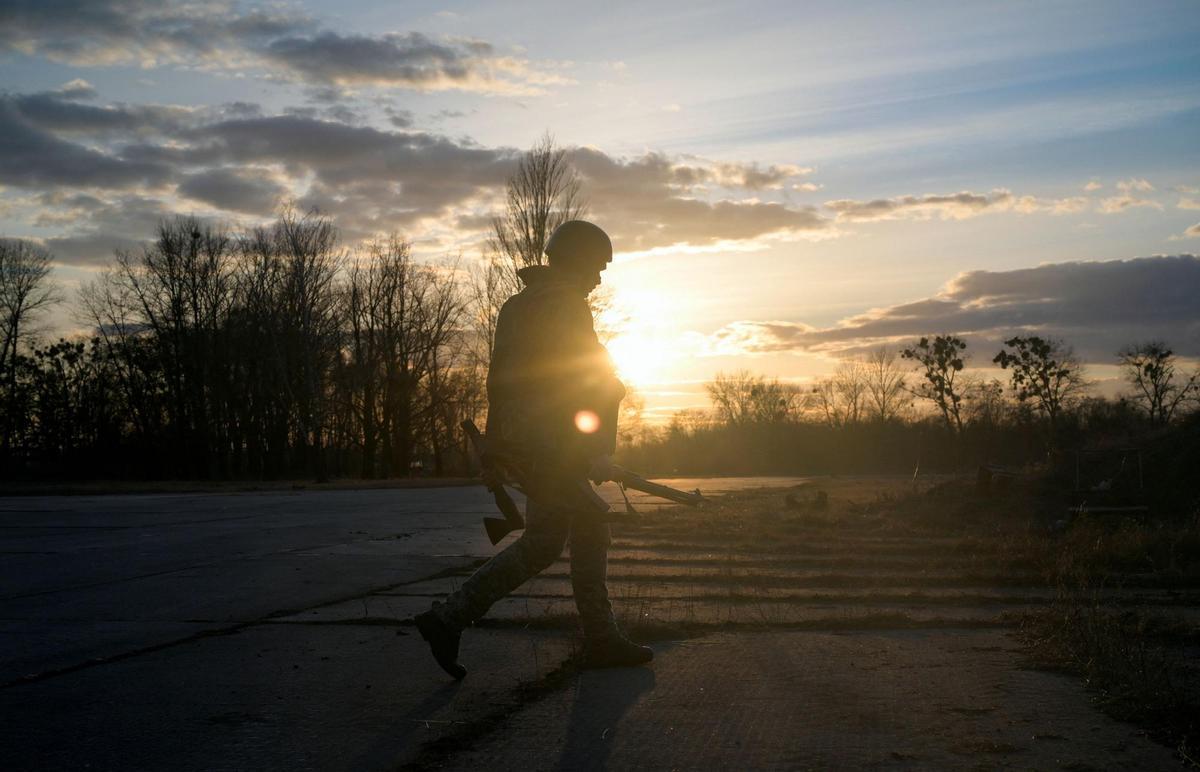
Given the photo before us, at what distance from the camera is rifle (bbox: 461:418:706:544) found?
4262 mm

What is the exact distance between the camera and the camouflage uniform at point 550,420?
4250mm

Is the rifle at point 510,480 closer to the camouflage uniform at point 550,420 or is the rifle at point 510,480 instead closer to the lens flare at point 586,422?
the camouflage uniform at point 550,420

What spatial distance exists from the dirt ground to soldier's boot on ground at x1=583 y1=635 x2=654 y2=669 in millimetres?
74

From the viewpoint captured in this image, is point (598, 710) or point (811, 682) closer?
point (598, 710)

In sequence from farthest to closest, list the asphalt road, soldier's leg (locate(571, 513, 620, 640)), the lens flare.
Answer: soldier's leg (locate(571, 513, 620, 640)) → the lens flare → the asphalt road

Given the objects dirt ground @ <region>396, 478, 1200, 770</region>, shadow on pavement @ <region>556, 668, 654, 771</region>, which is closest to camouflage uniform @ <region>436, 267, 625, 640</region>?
shadow on pavement @ <region>556, 668, 654, 771</region>

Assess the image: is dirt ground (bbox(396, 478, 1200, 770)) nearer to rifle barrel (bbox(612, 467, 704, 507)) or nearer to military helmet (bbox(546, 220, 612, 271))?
rifle barrel (bbox(612, 467, 704, 507))

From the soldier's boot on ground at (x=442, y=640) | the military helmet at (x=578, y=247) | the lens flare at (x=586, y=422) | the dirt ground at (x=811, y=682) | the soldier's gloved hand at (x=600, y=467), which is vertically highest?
the military helmet at (x=578, y=247)

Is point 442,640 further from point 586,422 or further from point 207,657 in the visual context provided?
point 207,657

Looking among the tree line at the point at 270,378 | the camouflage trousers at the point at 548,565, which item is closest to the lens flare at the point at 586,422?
the camouflage trousers at the point at 548,565

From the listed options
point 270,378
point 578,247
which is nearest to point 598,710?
point 578,247

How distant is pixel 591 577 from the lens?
4.50 meters

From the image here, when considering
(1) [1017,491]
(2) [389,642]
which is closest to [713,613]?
(2) [389,642]

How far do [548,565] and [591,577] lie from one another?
0.35 meters
